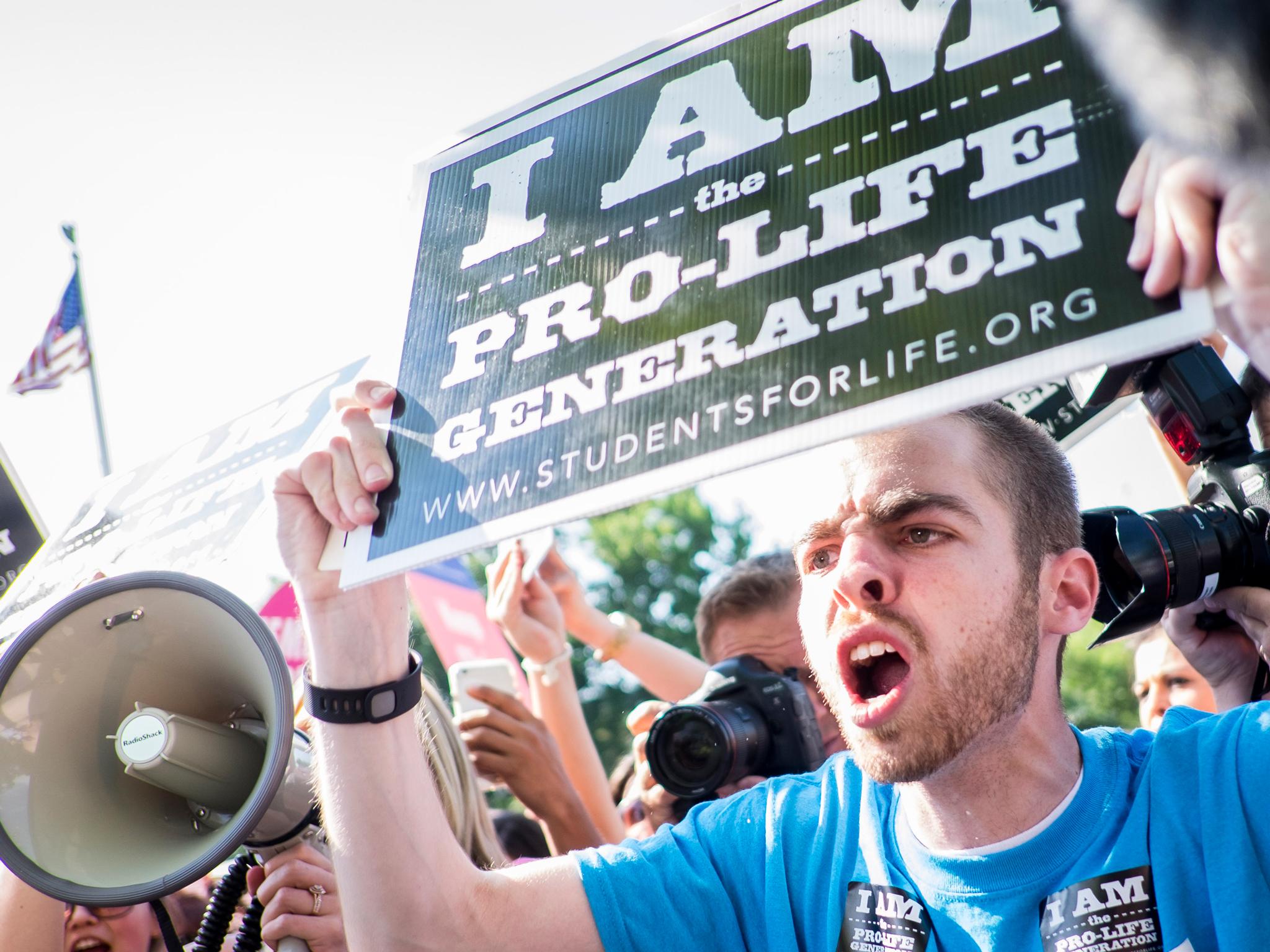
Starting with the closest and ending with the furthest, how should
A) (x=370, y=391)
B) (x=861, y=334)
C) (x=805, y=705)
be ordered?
(x=861, y=334) → (x=370, y=391) → (x=805, y=705)

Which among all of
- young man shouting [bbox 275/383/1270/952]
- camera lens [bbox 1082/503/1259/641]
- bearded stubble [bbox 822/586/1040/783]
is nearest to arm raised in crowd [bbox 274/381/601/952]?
young man shouting [bbox 275/383/1270/952]

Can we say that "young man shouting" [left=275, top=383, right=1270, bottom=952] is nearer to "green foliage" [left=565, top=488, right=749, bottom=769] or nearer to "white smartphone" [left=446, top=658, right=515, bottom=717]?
"white smartphone" [left=446, top=658, right=515, bottom=717]

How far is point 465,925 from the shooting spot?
69.7 inches

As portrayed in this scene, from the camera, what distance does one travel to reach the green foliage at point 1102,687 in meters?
30.1

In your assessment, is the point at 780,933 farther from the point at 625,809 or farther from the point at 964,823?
the point at 625,809

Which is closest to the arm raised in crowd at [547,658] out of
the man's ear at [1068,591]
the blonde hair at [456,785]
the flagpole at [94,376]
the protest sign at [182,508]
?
the blonde hair at [456,785]

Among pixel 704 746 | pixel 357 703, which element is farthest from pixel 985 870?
pixel 357 703

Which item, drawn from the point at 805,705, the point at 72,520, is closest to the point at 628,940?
the point at 805,705

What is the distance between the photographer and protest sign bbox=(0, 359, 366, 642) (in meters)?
2.12

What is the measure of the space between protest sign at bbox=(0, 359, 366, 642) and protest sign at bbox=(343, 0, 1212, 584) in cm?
54

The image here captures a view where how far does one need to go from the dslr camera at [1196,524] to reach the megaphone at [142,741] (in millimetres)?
1434

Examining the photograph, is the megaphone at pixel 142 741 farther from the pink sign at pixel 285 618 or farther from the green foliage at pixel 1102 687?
the green foliage at pixel 1102 687

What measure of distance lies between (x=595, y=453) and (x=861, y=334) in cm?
36

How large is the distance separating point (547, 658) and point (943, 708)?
201cm
